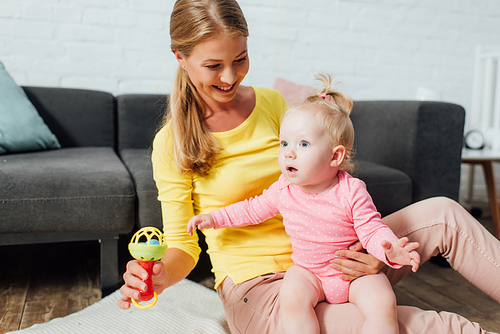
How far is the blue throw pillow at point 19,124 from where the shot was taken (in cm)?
159

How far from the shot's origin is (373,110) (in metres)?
1.82

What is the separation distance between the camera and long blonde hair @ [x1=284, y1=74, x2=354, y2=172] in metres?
0.83

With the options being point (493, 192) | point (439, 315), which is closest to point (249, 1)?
point (493, 192)

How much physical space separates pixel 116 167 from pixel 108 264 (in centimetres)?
33

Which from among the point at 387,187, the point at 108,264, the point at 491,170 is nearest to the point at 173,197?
the point at 108,264

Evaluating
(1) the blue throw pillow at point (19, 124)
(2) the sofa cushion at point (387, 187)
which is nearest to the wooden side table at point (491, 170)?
(2) the sofa cushion at point (387, 187)

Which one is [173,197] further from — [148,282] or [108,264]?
[108,264]

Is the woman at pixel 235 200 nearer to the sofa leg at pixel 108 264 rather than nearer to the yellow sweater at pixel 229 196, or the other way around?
the yellow sweater at pixel 229 196

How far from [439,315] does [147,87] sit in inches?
75.8

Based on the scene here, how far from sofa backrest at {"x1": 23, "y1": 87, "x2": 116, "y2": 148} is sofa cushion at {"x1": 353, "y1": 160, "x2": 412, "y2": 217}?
4.05ft

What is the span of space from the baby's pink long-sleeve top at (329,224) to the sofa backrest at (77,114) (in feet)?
4.45

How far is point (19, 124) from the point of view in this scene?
1.65 m

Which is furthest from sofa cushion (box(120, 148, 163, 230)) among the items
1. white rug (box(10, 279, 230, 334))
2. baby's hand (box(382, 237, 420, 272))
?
baby's hand (box(382, 237, 420, 272))

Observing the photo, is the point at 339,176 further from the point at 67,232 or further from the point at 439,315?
the point at 67,232
